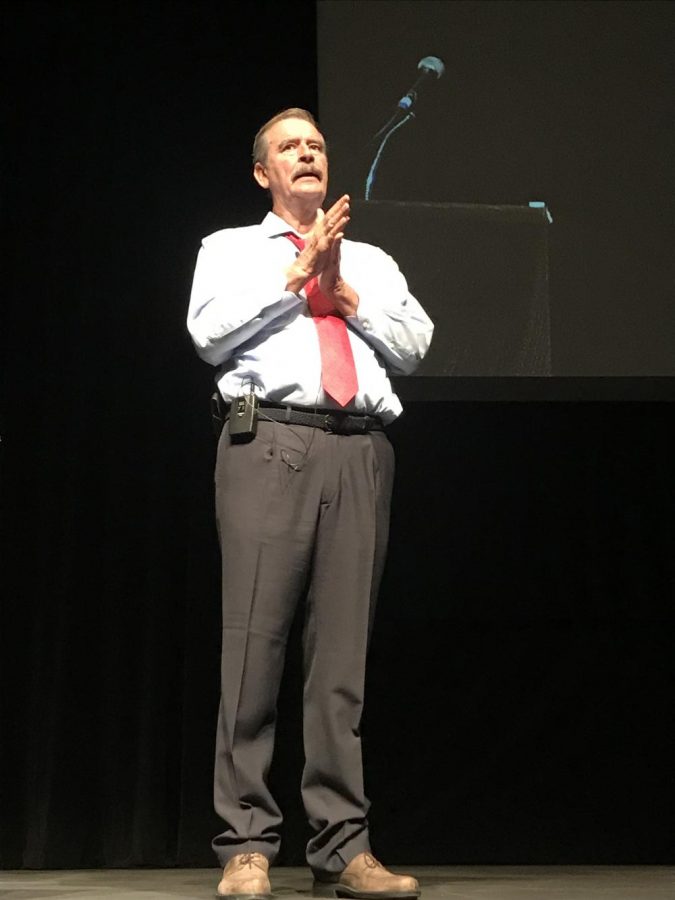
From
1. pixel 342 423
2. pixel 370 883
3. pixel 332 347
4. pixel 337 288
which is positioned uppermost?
pixel 337 288

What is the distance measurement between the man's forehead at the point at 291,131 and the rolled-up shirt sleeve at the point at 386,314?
265mm

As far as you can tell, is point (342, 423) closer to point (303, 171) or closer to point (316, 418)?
point (316, 418)

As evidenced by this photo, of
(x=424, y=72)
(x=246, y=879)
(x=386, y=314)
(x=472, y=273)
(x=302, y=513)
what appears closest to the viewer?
(x=246, y=879)

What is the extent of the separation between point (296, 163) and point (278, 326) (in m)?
0.36

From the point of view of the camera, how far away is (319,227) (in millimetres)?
2193

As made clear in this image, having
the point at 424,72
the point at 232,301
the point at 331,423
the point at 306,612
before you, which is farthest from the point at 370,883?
the point at 424,72

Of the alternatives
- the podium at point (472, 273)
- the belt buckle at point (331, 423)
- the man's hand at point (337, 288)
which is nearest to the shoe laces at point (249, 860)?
the belt buckle at point (331, 423)

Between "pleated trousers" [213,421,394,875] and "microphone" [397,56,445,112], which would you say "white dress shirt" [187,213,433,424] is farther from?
"microphone" [397,56,445,112]

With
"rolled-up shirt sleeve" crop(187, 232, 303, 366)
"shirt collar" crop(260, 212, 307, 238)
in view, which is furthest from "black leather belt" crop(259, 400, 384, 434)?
"shirt collar" crop(260, 212, 307, 238)

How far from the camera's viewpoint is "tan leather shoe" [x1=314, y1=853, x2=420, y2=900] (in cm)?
202

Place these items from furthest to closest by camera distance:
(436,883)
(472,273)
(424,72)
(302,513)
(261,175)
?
1. (424,72)
2. (472,273)
3. (436,883)
4. (261,175)
5. (302,513)

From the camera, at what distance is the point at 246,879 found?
200cm

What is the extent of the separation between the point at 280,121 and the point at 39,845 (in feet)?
6.69

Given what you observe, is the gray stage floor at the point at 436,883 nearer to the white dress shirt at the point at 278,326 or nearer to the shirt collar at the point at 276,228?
the white dress shirt at the point at 278,326
